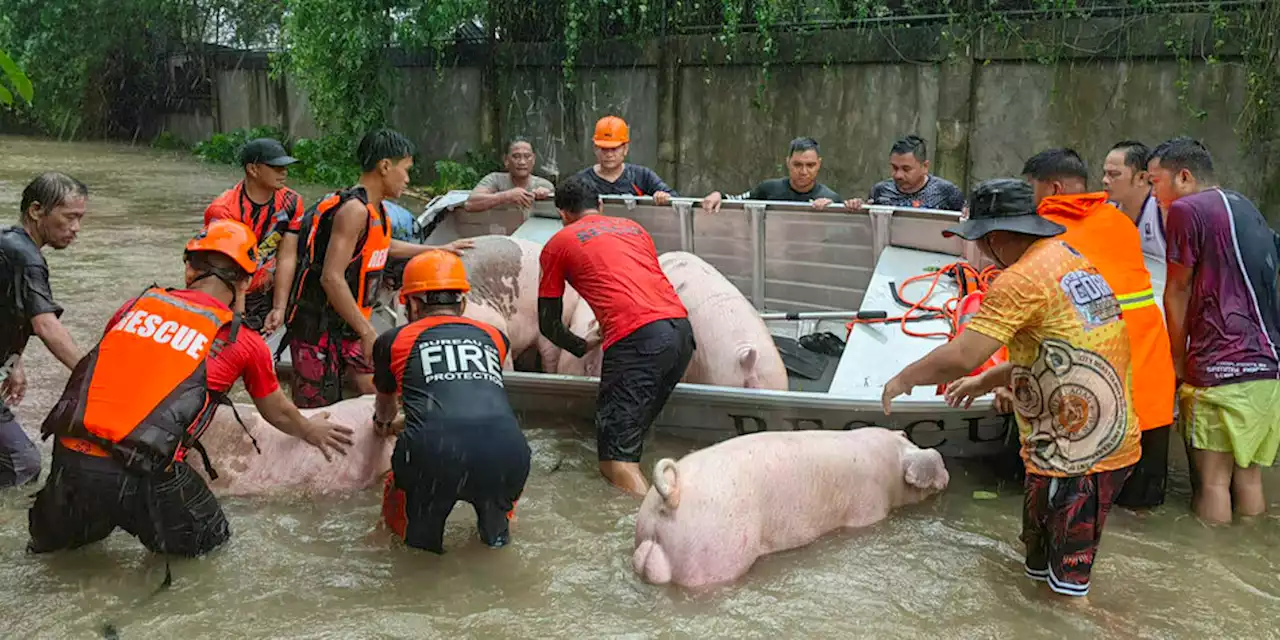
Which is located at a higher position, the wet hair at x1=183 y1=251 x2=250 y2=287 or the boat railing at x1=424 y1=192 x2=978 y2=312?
the wet hair at x1=183 y1=251 x2=250 y2=287

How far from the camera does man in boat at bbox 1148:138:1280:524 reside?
4645 mm

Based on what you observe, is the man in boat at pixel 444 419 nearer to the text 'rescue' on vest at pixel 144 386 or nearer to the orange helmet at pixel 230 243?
the orange helmet at pixel 230 243

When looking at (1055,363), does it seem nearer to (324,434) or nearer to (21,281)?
(324,434)

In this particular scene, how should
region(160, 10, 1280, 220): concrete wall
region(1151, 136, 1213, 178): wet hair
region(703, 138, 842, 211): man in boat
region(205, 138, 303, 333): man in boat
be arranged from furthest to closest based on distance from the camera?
1. region(160, 10, 1280, 220): concrete wall
2. region(703, 138, 842, 211): man in boat
3. region(205, 138, 303, 333): man in boat
4. region(1151, 136, 1213, 178): wet hair

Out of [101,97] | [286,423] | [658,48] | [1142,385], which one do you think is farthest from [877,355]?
[101,97]

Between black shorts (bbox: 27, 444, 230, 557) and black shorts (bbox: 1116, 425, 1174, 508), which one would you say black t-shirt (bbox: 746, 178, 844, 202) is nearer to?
black shorts (bbox: 1116, 425, 1174, 508)

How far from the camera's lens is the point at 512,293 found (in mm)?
6707

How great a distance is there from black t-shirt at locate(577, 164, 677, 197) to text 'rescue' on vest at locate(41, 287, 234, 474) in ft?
14.3

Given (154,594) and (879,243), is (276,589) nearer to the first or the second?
(154,594)

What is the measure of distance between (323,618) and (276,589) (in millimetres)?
338

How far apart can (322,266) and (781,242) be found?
3.49 meters

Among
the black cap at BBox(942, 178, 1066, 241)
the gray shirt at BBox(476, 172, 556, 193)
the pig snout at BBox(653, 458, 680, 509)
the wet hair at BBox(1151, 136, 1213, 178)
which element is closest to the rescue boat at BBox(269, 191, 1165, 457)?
the gray shirt at BBox(476, 172, 556, 193)

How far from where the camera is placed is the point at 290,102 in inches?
806

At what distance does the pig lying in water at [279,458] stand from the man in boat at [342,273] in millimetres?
532
